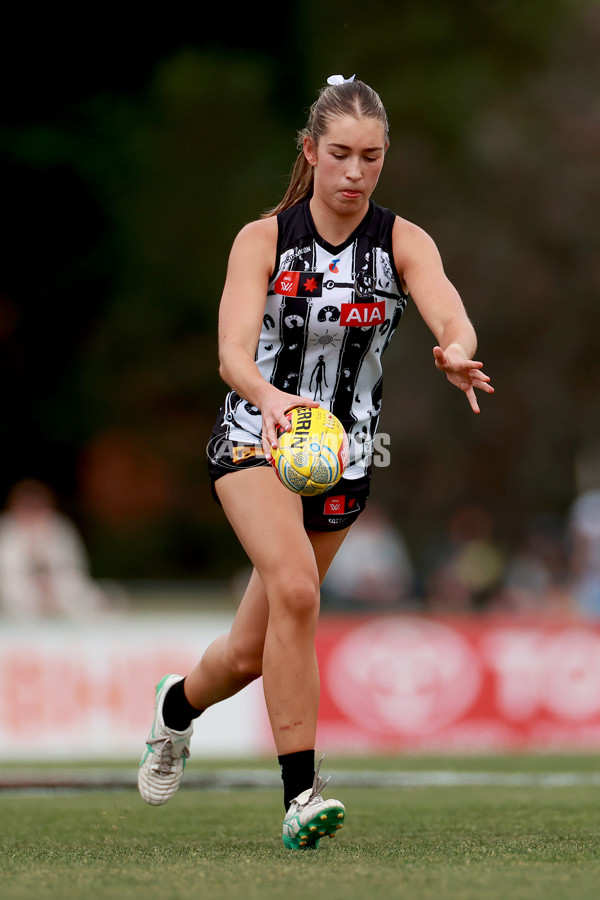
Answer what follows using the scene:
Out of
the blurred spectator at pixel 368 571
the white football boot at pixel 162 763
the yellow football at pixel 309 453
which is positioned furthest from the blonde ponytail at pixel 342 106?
the blurred spectator at pixel 368 571

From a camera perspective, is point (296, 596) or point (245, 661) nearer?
point (296, 596)

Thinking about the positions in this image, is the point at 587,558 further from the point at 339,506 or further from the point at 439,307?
the point at 439,307

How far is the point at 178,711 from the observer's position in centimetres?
570

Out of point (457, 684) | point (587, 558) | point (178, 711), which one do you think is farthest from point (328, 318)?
point (587, 558)

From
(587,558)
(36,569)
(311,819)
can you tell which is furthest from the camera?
(587,558)

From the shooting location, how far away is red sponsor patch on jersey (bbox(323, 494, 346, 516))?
5.28m

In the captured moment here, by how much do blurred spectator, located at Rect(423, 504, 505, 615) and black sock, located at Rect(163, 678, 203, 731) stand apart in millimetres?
8516

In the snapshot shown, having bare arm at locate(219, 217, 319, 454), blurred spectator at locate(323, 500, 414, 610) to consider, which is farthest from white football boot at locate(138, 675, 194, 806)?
blurred spectator at locate(323, 500, 414, 610)

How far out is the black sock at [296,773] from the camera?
15.8 ft

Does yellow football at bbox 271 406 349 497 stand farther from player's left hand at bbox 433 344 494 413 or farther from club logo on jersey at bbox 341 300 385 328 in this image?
club logo on jersey at bbox 341 300 385 328

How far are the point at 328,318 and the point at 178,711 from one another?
1.61 m

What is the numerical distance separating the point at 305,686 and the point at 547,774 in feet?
13.0

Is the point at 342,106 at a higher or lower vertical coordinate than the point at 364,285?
higher

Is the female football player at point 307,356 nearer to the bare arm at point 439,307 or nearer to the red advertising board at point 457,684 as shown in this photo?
the bare arm at point 439,307
